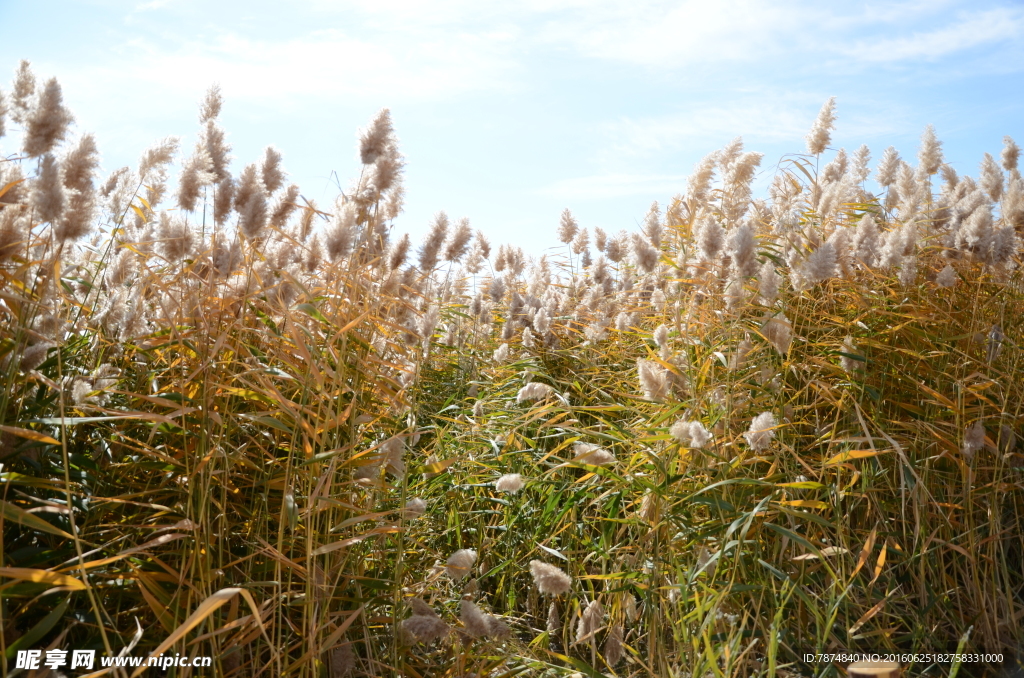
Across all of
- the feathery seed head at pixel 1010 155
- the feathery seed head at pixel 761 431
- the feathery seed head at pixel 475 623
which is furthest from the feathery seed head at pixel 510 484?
the feathery seed head at pixel 1010 155

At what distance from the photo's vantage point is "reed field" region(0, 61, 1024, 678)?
5.39 feet

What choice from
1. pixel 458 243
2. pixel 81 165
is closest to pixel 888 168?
pixel 458 243

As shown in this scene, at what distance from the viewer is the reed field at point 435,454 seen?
5.39 feet

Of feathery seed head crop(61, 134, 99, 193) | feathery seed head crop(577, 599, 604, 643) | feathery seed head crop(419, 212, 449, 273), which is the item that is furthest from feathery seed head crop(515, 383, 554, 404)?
feathery seed head crop(61, 134, 99, 193)

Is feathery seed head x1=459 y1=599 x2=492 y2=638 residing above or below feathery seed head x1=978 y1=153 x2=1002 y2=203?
below

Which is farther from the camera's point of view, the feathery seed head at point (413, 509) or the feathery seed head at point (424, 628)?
the feathery seed head at point (413, 509)

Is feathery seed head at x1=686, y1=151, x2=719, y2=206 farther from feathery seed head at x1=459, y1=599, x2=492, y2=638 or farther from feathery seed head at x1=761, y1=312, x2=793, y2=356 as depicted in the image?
feathery seed head at x1=459, y1=599, x2=492, y2=638

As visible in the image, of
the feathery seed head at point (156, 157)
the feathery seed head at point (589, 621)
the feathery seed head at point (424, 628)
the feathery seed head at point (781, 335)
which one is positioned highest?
the feathery seed head at point (156, 157)

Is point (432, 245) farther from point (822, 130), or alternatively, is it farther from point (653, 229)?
point (822, 130)

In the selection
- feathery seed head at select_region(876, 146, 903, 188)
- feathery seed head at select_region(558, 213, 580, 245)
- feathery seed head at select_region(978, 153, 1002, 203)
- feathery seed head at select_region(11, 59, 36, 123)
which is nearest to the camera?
feathery seed head at select_region(11, 59, 36, 123)

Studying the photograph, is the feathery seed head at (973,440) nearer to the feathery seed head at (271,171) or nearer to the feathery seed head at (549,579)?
the feathery seed head at (549,579)

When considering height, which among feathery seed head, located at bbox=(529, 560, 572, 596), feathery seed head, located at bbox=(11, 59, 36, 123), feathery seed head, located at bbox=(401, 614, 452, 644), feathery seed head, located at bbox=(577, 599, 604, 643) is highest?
feathery seed head, located at bbox=(11, 59, 36, 123)

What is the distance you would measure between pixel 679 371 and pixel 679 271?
973mm

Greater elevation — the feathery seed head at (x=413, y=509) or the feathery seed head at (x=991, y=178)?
the feathery seed head at (x=991, y=178)
